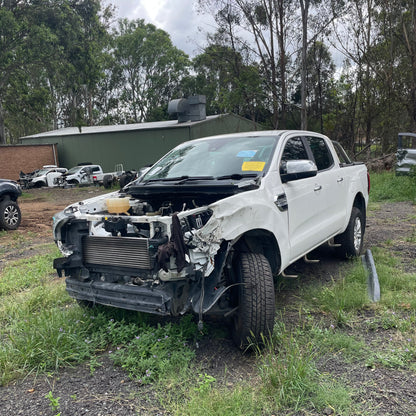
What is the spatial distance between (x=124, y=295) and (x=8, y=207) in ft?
23.7

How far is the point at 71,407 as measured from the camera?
9.05 ft

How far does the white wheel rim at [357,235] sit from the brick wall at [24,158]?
81.2 ft

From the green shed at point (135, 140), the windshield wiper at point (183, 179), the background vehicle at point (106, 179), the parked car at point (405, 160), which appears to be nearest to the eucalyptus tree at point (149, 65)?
the green shed at point (135, 140)

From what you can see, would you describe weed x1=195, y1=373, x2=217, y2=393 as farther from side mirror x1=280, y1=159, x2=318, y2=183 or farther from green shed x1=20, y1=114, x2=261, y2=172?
green shed x1=20, y1=114, x2=261, y2=172

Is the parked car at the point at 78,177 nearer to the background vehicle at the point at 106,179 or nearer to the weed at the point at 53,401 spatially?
the background vehicle at the point at 106,179

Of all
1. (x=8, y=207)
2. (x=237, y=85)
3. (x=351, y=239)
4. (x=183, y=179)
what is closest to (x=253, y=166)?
(x=183, y=179)

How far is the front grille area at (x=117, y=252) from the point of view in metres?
3.19

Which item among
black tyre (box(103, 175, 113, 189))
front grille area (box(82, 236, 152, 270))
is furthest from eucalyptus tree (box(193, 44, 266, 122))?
front grille area (box(82, 236, 152, 270))

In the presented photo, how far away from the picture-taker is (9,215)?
9.36m

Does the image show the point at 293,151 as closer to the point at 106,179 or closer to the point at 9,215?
the point at 9,215

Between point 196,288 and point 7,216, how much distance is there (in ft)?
24.7

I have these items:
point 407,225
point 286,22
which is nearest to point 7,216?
point 407,225

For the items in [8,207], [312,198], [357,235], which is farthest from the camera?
[8,207]

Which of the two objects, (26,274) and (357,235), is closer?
(26,274)
